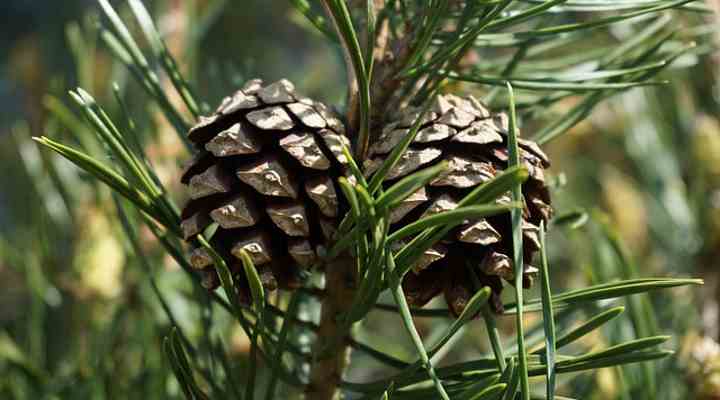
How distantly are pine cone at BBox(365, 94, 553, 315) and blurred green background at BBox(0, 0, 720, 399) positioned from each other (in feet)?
0.33

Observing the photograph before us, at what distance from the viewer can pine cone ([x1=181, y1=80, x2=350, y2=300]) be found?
47 cm

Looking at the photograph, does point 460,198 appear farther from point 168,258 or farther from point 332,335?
point 168,258

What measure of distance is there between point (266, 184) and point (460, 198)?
106mm

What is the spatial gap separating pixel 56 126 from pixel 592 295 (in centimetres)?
61

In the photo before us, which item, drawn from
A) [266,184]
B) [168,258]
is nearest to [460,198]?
[266,184]

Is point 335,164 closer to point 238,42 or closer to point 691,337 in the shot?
point 691,337

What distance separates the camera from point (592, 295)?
0.45 m

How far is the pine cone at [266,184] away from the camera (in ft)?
1.56

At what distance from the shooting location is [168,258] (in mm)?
963

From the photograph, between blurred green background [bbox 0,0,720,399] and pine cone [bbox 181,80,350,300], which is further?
blurred green background [bbox 0,0,720,399]

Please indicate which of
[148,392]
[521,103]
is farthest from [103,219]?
[521,103]

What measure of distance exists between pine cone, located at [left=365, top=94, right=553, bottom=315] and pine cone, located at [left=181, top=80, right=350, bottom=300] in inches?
1.3

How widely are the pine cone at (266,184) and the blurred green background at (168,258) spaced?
0.11 meters

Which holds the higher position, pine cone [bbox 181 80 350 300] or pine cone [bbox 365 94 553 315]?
pine cone [bbox 181 80 350 300]
